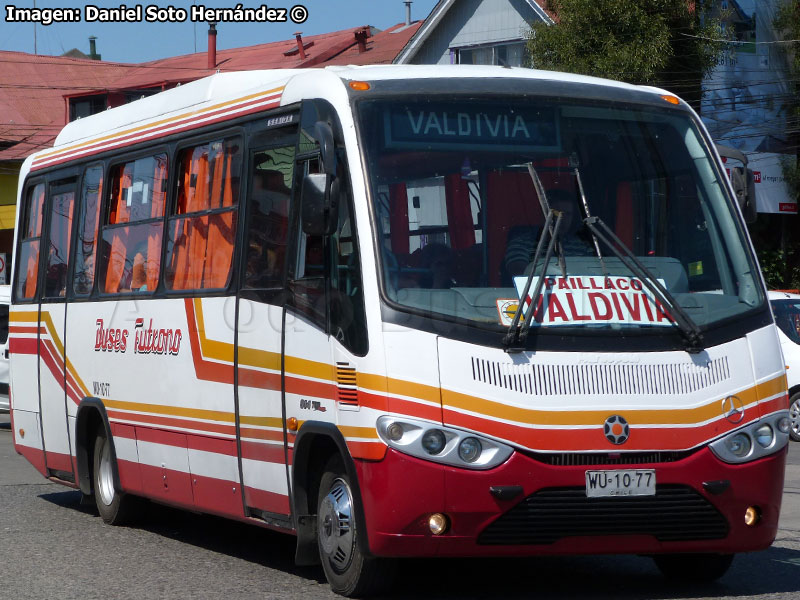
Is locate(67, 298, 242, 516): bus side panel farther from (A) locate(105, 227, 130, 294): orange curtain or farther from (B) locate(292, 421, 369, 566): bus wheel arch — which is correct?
(B) locate(292, 421, 369, 566): bus wheel arch

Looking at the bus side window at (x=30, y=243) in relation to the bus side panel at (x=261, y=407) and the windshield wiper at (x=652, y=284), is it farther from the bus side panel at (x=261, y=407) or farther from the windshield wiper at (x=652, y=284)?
the windshield wiper at (x=652, y=284)

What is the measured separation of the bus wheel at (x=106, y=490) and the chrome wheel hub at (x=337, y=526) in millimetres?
3873

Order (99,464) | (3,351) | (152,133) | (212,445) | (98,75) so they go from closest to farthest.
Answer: (212,445) → (152,133) → (99,464) → (3,351) → (98,75)

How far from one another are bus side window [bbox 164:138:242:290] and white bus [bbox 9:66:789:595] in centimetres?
5

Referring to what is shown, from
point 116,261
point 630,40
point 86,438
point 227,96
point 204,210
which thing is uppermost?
point 630,40

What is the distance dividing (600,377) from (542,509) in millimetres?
731

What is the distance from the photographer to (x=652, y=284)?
7.80 m

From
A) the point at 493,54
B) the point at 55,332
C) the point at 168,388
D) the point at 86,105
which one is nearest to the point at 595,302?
the point at 168,388

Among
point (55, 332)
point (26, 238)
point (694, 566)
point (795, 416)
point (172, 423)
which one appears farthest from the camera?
point (795, 416)

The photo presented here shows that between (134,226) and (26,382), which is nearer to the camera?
(134,226)

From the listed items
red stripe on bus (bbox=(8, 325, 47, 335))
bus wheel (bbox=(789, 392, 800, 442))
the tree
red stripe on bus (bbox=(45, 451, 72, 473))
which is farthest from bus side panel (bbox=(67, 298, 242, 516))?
the tree

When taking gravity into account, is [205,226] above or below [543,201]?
below

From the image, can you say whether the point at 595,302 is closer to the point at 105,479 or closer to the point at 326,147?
the point at 326,147

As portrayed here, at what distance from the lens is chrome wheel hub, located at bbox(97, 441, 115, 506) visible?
38.6 ft
